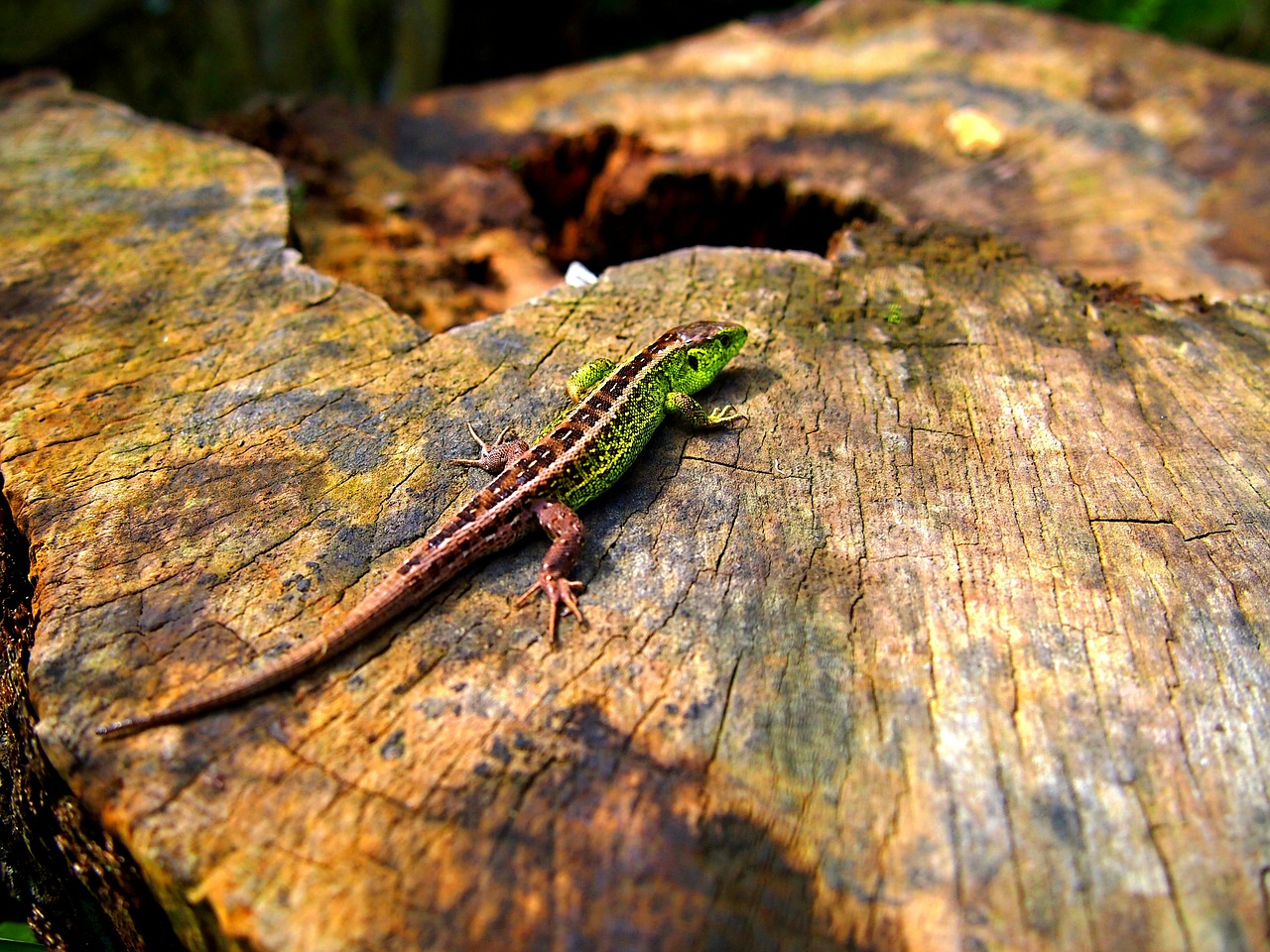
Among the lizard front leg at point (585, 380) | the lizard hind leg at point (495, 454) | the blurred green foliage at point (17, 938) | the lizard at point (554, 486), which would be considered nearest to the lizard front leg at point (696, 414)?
the lizard at point (554, 486)

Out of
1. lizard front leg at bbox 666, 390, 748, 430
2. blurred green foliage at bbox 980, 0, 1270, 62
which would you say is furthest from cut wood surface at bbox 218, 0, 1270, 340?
blurred green foliage at bbox 980, 0, 1270, 62

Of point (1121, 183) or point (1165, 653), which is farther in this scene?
point (1121, 183)

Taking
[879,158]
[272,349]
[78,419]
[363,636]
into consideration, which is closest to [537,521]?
[363,636]

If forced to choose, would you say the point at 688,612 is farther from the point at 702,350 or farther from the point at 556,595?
the point at 702,350

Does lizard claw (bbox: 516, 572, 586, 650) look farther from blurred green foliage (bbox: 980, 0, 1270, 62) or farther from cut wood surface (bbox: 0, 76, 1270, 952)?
blurred green foliage (bbox: 980, 0, 1270, 62)

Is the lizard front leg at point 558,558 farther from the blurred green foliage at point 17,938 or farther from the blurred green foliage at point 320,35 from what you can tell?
the blurred green foliage at point 320,35

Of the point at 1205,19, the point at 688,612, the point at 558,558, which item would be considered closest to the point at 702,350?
the point at 558,558

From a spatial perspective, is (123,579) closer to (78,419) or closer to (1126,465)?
(78,419)
